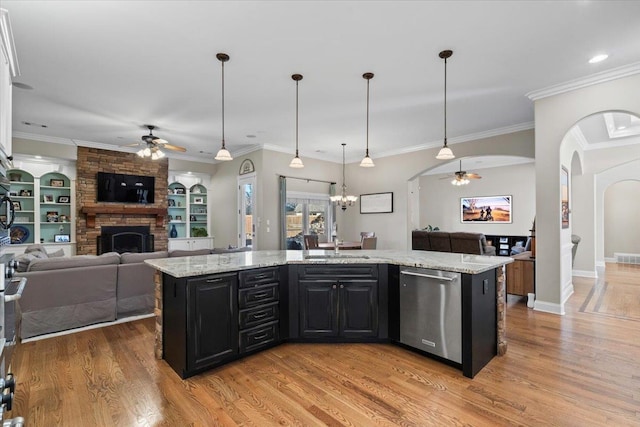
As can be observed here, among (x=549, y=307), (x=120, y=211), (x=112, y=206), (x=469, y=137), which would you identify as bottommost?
(x=549, y=307)

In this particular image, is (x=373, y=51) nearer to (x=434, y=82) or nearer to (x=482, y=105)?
(x=434, y=82)

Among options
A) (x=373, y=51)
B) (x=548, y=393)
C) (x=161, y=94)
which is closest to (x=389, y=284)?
(x=548, y=393)

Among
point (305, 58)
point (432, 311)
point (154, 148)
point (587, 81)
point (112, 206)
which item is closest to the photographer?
point (432, 311)

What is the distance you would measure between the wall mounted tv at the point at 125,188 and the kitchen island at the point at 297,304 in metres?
5.15

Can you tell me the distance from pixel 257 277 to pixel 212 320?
555 millimetres

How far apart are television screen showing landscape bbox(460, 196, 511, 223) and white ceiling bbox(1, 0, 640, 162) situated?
4.80 metres

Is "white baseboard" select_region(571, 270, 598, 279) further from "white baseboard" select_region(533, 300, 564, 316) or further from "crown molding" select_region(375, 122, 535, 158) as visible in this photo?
"crown molding" select_region(375, 122, 535, 158)

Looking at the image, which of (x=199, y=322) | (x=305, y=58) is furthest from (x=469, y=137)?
(x=199, y=322)

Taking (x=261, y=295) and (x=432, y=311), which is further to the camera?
(x=261, y=295)

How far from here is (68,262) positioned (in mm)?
3682

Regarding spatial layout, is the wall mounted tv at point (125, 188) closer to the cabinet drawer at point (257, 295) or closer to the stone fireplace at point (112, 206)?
the stone fireplace at point (112, 206)

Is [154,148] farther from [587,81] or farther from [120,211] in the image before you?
[587,81]

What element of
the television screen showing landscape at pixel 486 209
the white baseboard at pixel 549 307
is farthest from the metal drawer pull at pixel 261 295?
the television screen showing landscape at pixel 486 209

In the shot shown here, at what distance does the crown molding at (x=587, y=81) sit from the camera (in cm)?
353
